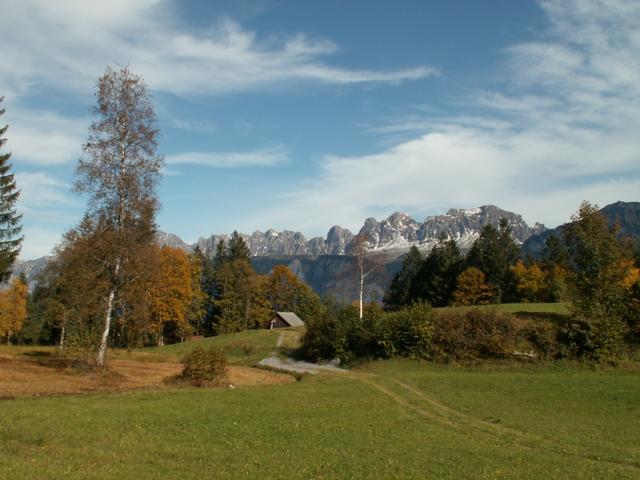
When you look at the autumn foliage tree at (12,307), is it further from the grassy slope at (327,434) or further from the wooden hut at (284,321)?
the grassy slope at (327,434)

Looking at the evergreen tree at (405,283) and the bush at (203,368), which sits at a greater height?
the evergreen tree at (405,283)

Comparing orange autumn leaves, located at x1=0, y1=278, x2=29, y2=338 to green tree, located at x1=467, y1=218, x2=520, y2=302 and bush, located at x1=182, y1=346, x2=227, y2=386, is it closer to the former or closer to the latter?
bush, located at x1=182, y1=346, x2=227, y2=386

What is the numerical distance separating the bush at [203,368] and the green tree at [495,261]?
57.1 m

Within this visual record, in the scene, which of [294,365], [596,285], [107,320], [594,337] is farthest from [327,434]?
[596,285]

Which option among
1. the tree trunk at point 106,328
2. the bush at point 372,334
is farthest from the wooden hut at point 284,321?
the tree trunk at point 106,328

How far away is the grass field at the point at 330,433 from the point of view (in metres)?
12.0

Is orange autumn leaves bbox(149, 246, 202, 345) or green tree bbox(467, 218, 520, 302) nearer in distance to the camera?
orange autumn leaves bbox(149, 246, 202, 345)

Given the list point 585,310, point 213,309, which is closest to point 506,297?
point 585,310

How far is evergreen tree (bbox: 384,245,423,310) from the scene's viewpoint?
95562mm

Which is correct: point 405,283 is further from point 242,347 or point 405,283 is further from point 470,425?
point 470,425

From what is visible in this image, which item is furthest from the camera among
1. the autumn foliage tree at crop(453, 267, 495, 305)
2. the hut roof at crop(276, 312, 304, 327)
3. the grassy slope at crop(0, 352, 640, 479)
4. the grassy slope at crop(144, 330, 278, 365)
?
the hut roof at crop(276, 312, 304, 327)

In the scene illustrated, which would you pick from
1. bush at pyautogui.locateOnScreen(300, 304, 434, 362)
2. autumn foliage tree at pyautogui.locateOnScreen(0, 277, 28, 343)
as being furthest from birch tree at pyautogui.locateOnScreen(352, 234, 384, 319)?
autumn foliage tree at pyautogui.locateOnScreen(0, 277, 28, 343)

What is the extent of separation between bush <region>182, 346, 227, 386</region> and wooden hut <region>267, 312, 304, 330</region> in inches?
2035

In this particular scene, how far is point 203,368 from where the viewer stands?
2942 centimetres
